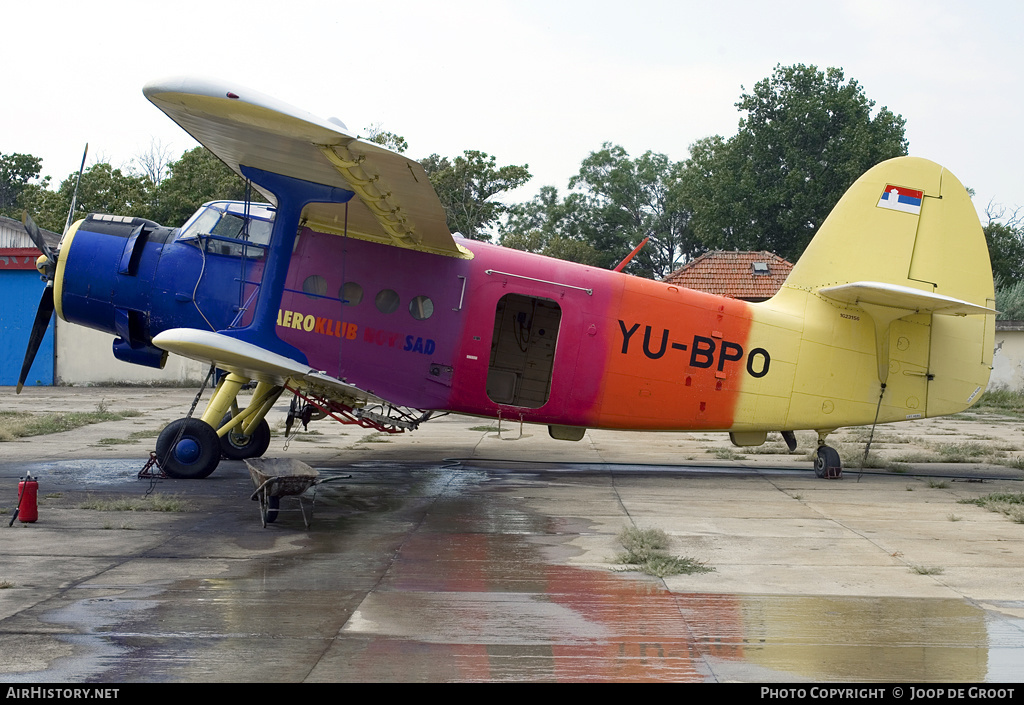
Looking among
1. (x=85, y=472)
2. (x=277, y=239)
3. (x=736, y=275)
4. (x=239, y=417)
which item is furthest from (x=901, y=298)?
(x=736, y=275)

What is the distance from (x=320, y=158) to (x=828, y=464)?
8000 millimetres

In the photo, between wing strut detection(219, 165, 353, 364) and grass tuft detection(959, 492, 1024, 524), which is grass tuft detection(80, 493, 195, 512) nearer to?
wing strut detection(219, 165, 353, 364)

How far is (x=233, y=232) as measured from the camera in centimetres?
1080

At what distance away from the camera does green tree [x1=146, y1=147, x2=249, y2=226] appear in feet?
121

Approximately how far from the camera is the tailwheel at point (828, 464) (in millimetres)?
12234

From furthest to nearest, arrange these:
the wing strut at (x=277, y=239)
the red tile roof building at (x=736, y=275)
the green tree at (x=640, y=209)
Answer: the green tree at (x=640, y=209) → the red tile roof building at (x=736, y=275) → the wing strut at (x=277, y=239)

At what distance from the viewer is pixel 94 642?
16.5 ft

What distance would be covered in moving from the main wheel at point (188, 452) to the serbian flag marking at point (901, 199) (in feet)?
30.7

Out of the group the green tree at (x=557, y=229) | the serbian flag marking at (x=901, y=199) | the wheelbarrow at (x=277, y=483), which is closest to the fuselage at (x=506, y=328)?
the serbian flag marking at (x=901, y=199)

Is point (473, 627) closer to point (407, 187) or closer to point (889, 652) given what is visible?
point (889, 652)

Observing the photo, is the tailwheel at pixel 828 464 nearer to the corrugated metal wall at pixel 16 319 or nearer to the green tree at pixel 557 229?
the corrugated metal wall at pixel 16 319

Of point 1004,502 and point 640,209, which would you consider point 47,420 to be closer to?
point 1004,502
